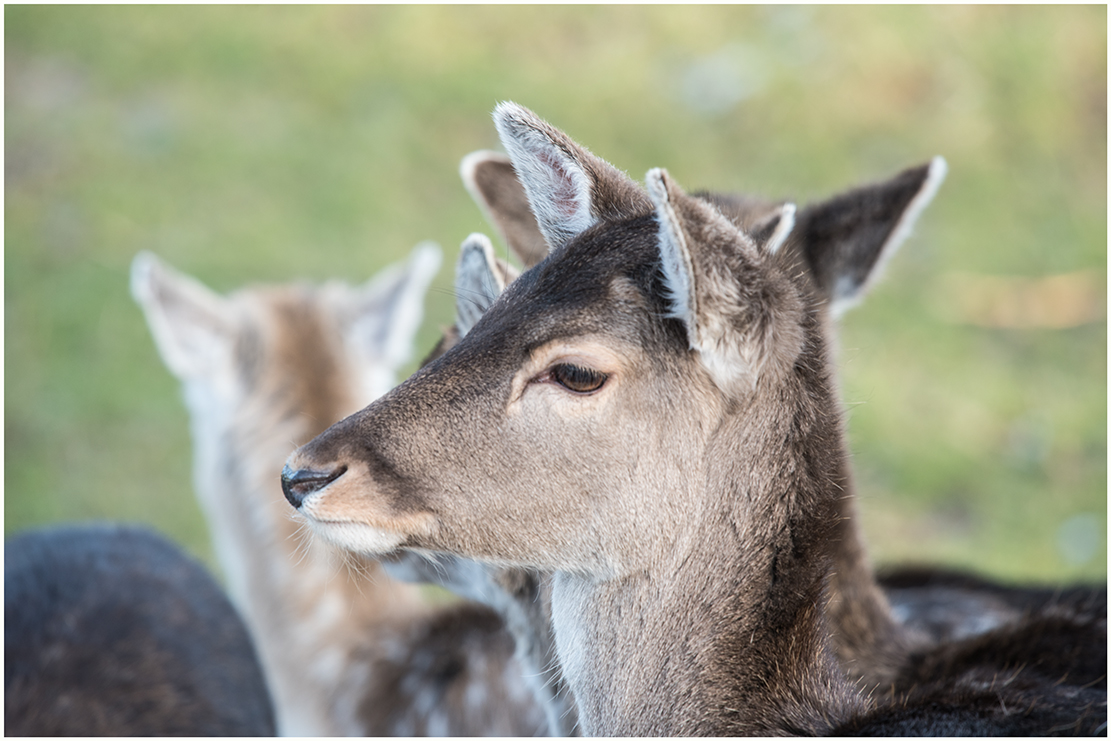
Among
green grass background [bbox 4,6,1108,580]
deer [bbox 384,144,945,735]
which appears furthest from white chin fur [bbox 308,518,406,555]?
green grass background [bbox 4,6,1108,580]

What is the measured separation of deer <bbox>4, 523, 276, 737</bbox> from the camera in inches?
137

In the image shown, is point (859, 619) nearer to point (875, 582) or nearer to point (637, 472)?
point (875, 582)

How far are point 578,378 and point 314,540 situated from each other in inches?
78.7

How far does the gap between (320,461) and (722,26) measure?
860 centimetres

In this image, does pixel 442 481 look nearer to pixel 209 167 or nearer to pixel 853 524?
pixel 853 524

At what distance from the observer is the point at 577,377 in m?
2.44

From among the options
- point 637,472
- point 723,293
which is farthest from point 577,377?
point 723,293

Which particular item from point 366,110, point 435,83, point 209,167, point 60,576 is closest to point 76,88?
point 209,167

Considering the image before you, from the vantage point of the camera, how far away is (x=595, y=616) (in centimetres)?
263

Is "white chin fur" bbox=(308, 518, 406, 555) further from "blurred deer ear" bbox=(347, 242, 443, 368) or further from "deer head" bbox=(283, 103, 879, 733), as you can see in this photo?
"blurred deer ear" bbox=(347, 242, 443, 368)

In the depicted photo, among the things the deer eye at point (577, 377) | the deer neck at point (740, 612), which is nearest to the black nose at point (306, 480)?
the deer eye at point (577, 377)

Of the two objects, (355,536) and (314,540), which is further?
(314,540)

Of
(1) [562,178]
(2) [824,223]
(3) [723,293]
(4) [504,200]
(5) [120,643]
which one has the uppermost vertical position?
(1) [562,178]

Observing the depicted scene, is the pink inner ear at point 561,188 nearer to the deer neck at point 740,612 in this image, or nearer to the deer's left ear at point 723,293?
the deer's left ear at point 723,293
